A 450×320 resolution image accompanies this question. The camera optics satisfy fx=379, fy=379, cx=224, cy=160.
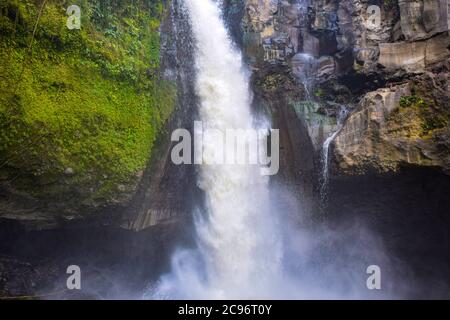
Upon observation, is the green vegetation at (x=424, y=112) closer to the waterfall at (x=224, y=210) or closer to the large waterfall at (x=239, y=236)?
the large waterfall at (x=239, y=236)

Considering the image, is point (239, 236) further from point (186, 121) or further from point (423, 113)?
point (423, 113)

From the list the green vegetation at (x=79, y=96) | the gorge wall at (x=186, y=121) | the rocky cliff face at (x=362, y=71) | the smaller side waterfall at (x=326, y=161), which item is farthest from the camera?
the smaller side waterfall at (x=326, y=161)

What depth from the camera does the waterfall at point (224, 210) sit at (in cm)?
1120

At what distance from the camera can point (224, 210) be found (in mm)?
11320

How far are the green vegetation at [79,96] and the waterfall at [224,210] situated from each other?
1.82 meters

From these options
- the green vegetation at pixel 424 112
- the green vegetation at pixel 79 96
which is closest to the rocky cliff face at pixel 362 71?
the green vegetation at pixel 424 112

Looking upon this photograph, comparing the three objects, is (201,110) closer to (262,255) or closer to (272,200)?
(272,200)

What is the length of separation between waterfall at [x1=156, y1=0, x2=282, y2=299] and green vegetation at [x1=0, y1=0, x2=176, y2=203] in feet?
5.97

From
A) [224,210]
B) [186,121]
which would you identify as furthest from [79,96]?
[224,210]

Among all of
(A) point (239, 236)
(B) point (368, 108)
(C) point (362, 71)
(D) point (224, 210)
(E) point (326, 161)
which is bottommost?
(A) point (239, 236)

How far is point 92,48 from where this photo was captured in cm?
936

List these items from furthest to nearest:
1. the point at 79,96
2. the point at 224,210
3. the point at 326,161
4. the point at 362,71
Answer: the point at 362,71
the point at 224,210
the point at 326,161
the point at 79,96

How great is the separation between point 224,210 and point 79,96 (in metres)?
5.12

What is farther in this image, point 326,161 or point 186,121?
point 186,121
